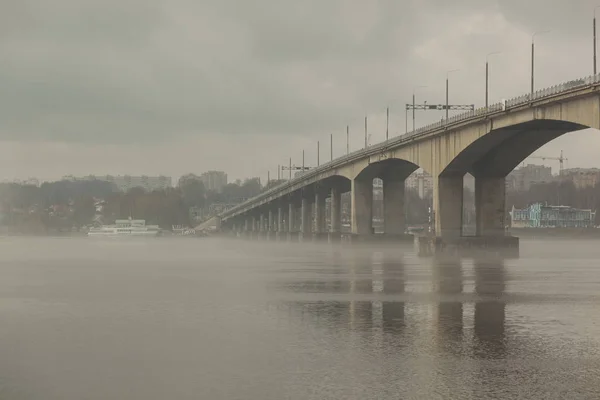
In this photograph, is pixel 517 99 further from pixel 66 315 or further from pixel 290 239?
pixel 290 239

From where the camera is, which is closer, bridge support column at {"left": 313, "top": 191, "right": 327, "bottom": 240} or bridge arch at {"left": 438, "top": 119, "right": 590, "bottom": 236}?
bridge arch at {"left": 438, "top": 119, "right": 590, "bottom": 236}

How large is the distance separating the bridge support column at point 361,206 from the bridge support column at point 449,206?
3549cm

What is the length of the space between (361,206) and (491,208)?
37.5 metres

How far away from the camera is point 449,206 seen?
8588cm

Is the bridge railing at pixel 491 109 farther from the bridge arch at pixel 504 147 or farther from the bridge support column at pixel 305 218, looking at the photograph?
the bridge support column at pixel 305 218

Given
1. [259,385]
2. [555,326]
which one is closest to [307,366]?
[259,385]

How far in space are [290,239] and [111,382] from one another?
153 metres

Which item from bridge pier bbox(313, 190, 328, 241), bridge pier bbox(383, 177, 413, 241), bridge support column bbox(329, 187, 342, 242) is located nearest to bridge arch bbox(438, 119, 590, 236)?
bridge pier bbox(383, 177, 413, 241)

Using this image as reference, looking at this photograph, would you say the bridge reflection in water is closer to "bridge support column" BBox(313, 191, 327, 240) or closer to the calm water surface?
the calm water surface

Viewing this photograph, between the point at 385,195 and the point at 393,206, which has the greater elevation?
the point at 385,195

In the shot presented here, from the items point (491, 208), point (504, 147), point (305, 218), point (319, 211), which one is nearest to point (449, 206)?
point (491, 208)

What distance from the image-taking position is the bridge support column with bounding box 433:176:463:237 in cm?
8542

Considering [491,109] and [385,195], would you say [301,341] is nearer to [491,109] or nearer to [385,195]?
[491,109]

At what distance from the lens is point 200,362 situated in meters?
19.6
